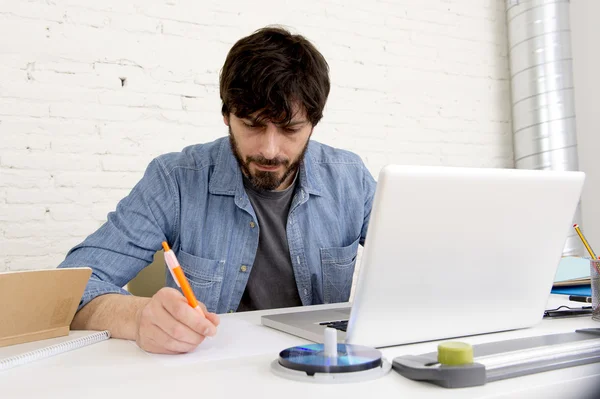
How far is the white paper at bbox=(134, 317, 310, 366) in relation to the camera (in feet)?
2.71

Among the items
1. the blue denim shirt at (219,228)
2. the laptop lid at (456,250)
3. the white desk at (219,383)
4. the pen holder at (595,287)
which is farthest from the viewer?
the blue denim shirt at (219,228)

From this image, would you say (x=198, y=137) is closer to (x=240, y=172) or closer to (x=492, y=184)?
(x=240, y=172)

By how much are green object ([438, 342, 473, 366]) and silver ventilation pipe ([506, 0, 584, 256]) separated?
2231 millimetres

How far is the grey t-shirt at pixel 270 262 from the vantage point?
1.51 metres

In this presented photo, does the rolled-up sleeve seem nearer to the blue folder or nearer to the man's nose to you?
the man's nose

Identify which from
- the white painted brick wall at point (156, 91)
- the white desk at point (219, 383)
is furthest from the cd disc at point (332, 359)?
the white painted brick wall at point (156, 91)

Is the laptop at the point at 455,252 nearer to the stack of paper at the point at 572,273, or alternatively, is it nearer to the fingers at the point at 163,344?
the fingers at the point at 163,344

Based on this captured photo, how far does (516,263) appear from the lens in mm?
888

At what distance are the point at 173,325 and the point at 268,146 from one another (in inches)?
25.4

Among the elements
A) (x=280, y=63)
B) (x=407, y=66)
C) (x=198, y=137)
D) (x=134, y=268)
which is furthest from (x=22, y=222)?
(x=407, y=66)

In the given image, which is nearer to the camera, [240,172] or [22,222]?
[240,172]

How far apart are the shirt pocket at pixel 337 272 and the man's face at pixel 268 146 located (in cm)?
24

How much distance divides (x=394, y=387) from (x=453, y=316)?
0.24 m

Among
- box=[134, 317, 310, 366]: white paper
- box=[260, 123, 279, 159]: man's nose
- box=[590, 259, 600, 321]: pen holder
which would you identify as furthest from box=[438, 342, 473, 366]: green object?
box=[260, 123, 279, 159]: man's nose
